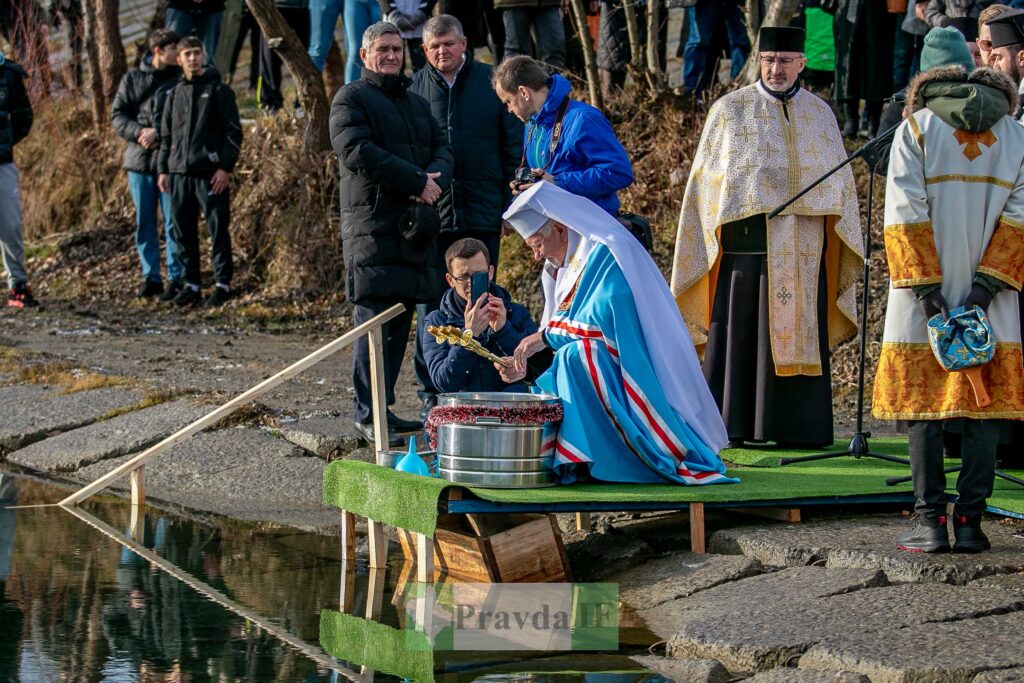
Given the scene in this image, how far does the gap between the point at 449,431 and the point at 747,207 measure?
95.1 inches

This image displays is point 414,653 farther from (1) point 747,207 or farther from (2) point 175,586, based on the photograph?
(1) point 747,207

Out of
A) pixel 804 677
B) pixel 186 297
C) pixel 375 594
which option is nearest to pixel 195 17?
pixel 186 297

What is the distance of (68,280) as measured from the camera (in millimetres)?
15562

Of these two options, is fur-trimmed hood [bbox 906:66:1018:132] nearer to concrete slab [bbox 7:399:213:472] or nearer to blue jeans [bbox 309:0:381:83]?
concrete slab [bbox 7:399:213:472]

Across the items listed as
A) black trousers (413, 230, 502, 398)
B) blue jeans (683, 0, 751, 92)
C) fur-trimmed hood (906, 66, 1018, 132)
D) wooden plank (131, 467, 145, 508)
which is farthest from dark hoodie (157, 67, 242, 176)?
fur-trimmed hood (906, 66, 1018, 132)

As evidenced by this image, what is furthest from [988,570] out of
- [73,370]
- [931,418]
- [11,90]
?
[11,90]

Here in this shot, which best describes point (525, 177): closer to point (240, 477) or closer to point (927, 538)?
point (240, 477)

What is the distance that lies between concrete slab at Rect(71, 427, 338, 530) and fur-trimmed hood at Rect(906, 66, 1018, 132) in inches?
130

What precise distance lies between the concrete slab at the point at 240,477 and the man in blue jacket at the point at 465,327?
35.4 inches

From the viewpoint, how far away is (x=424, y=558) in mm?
6336

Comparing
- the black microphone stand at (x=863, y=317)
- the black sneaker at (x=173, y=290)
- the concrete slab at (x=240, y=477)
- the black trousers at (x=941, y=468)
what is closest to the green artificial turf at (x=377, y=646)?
the concrete slab at (x=240, y=477)

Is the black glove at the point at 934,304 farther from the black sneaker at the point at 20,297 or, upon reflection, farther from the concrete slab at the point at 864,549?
the black sneaker at the point at 20,297

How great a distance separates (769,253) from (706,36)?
17.6ft

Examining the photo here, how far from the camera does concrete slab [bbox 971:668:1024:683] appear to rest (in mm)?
4652
